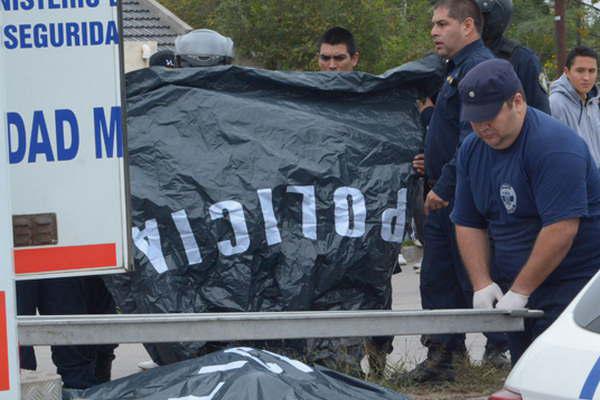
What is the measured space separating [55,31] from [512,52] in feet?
12.1

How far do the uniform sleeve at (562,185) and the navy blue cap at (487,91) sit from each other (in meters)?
0.28

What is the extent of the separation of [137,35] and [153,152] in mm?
19244

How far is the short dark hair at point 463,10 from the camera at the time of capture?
6.52 meters

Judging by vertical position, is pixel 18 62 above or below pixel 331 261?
above

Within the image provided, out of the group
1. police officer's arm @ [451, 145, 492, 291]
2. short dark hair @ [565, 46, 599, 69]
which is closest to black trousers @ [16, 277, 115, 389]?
police officer's arm @ [451, 145, 492, 291]

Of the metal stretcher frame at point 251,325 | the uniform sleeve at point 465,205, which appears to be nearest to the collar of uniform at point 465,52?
the uniform sleeve at point 465,205

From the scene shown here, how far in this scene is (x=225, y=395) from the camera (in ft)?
15.5

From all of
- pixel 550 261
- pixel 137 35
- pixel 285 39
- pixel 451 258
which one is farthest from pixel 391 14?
pixel 550 261

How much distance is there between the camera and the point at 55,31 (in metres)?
3.75

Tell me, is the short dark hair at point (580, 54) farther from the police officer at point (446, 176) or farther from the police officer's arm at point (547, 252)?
the police officer's arm at point (547, 252)

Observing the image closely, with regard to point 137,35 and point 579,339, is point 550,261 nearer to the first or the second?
point 579,339

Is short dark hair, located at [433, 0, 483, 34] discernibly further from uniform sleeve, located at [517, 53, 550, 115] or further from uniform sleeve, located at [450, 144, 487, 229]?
uniform sleeve, located at [450, 144, 487, 229]

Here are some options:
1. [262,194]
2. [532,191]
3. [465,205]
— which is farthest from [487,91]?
[262,194]

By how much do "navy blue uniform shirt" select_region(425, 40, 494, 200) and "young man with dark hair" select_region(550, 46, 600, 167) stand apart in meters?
2.05
